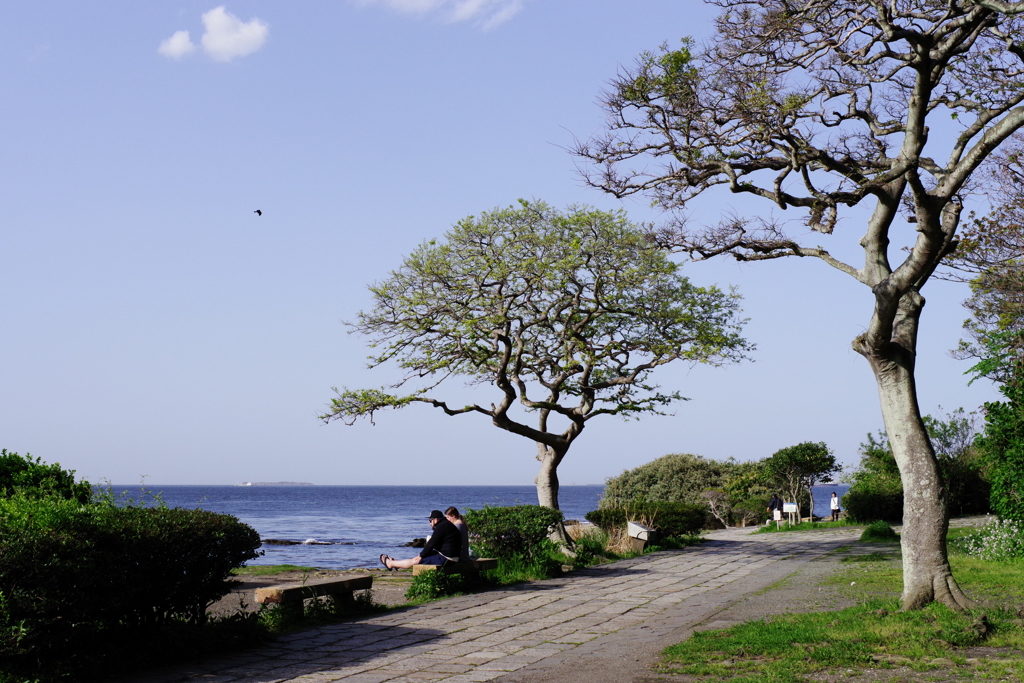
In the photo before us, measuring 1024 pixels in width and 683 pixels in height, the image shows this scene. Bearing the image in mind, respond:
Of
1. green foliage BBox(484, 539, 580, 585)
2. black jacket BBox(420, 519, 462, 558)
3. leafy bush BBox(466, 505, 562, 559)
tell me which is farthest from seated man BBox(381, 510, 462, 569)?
leafy bush BBox(466, 505, 562, 559)

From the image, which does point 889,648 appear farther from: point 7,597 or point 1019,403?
point 1019,403

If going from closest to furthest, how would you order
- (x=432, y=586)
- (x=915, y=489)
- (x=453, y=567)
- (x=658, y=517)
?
(x=915, y=489)
(x=432, y=586)
(x=453, y=567)
(x=658, y=517)

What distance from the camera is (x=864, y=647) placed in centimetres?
730

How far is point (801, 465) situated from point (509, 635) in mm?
23689

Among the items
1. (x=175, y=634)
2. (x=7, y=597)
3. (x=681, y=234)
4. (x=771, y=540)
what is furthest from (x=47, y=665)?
(x=771, y=540)

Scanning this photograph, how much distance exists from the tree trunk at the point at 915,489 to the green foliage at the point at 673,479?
2694 cm

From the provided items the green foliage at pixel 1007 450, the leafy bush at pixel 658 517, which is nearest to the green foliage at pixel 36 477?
the leafy bush at pixel 658 517

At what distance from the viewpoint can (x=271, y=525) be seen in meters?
60.9

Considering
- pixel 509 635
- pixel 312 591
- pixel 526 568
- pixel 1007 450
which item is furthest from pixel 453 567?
pixel 1007 450

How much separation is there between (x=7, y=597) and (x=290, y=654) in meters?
2.67

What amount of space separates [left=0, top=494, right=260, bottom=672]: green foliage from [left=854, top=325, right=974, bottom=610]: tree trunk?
6.80 meters

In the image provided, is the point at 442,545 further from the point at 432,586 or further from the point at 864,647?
the point at 864,647

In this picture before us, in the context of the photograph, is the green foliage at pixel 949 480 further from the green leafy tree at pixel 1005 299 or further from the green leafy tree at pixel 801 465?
the green leafy tree at pixel 1005 299

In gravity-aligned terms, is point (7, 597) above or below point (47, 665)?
above
